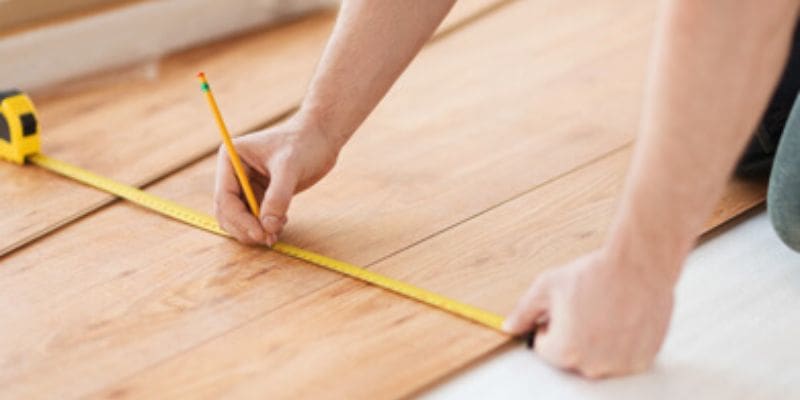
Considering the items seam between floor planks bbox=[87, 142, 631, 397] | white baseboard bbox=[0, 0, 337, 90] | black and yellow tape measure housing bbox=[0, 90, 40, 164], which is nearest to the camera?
seam between floor planks bbox=[87, 142, 631, 397]

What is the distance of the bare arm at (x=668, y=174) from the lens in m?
1.21

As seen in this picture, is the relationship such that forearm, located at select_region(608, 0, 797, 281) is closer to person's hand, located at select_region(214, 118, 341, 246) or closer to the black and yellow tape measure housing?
person's hand, located at select_region(214, 118, 341, 246)

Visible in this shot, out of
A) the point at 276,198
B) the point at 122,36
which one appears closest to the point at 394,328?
the point at 276,198

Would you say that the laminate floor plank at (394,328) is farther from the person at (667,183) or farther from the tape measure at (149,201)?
the person at (667,183)

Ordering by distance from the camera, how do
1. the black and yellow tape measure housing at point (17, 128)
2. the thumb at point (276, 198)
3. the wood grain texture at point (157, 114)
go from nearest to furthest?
the thumb at point (276, 198), the wood grain texture at point (157, 114), the black and yellow tape measure housing at point (17, 128)

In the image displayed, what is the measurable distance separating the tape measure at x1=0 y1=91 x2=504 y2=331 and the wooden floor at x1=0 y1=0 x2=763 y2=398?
0.8 inches

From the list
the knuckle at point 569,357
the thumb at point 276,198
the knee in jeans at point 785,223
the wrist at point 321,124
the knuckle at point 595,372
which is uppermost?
the wrist at point 321,124

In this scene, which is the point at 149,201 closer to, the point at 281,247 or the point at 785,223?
the point at 281,247

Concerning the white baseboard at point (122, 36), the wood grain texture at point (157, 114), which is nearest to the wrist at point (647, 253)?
the wood grain texture at point (157, 114)

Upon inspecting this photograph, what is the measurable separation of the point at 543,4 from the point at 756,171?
1.14 m

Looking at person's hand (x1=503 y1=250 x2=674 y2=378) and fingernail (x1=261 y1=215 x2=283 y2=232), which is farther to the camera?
fingernail (x1=261 y1=215 x2=283 y2=232)

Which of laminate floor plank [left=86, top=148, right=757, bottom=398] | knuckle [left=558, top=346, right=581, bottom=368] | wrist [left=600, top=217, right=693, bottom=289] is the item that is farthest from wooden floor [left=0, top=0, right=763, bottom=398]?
wrist [left=600, top=217, right=693, bottom=289]

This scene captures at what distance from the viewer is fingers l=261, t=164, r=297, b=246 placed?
65.9 inches

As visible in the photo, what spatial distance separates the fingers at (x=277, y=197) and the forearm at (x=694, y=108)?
0.55 meters
